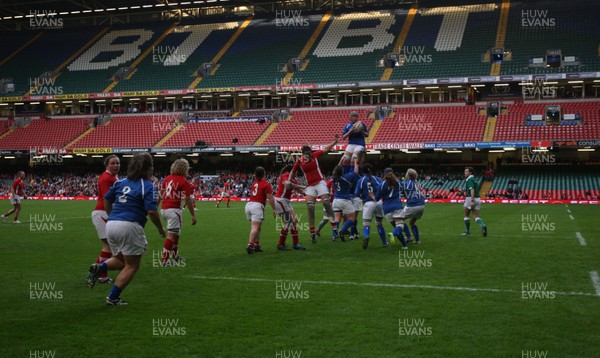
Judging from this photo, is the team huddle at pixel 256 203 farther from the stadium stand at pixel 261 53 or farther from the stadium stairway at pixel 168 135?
the stadium stairway at pixel 168 135

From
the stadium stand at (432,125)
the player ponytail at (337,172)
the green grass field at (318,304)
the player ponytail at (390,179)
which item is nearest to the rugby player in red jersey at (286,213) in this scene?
the green grass field at (318,304)

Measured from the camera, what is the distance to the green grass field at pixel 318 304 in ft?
22.7

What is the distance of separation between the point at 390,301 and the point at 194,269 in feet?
16.2

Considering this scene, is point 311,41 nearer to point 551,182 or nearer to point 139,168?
point 551,182

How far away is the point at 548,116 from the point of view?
51.1 meters

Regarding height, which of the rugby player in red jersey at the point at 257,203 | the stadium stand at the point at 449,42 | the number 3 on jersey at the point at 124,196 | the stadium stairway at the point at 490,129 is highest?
the stadium stand at the point at 449,42

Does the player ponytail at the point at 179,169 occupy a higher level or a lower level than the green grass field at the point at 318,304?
higher

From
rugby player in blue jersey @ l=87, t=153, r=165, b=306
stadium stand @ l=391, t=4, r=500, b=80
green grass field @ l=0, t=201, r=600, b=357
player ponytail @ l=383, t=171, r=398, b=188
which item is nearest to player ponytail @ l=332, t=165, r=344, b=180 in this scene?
player ponytail @ l=383, t=171, r=398, b=188

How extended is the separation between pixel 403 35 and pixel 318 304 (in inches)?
2125

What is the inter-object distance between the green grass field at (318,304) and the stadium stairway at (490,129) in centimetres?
3520

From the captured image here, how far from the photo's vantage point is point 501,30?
5709cm

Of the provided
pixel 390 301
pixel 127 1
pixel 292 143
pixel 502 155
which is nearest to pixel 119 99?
pixel 127 1

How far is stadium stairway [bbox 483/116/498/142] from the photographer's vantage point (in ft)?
163

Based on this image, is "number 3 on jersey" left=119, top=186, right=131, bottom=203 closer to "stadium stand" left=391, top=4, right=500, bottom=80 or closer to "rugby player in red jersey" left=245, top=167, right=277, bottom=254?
"rugby player in red jersey" left=245, top=167, right=277, bottom=254
